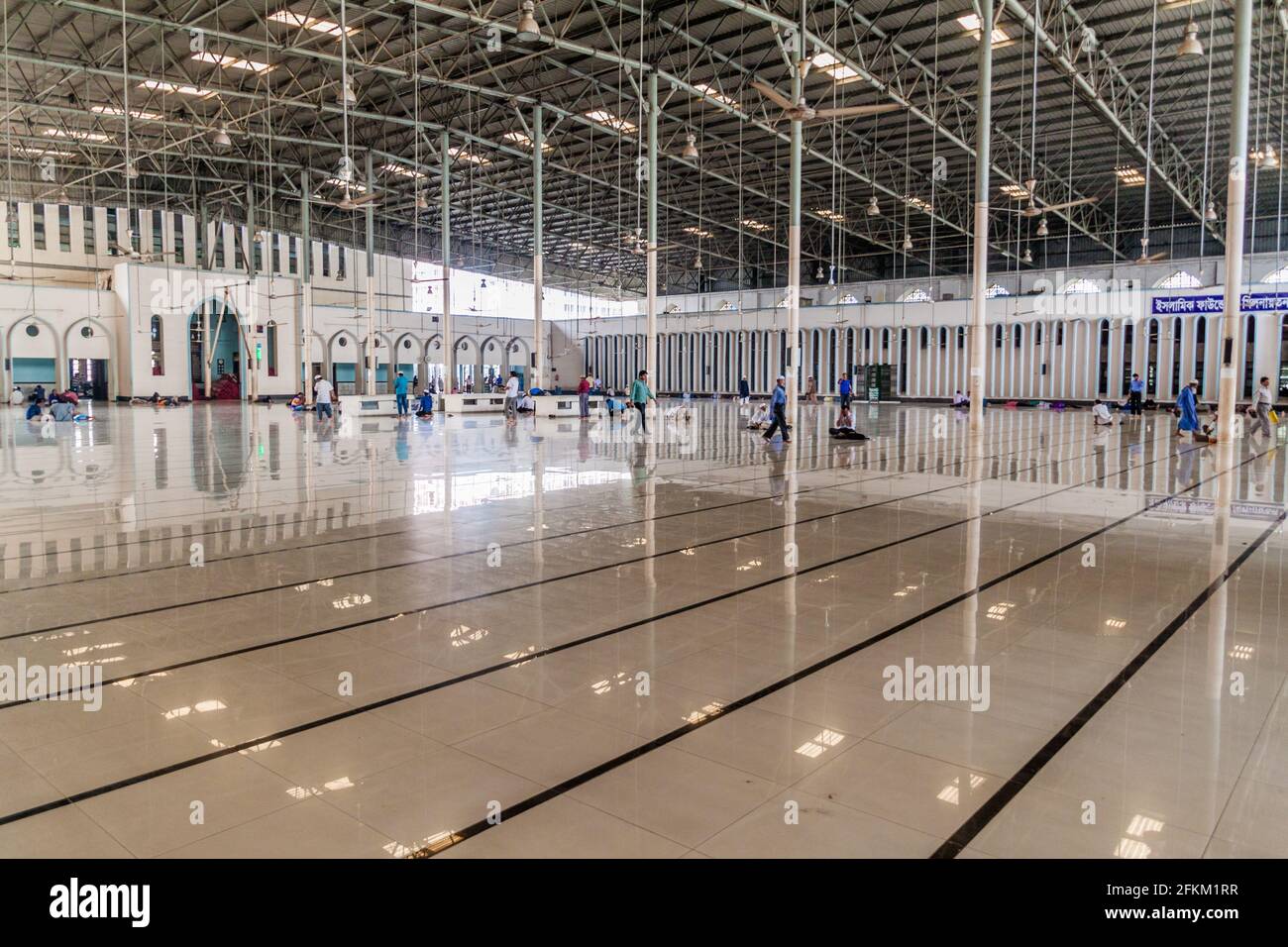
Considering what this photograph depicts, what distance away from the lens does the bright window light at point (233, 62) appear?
27386 mm

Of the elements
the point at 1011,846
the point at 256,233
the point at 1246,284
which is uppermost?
the point at 256,233

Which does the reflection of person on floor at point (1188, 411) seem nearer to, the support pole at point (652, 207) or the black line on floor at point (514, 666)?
the support pole at point (652, 207)

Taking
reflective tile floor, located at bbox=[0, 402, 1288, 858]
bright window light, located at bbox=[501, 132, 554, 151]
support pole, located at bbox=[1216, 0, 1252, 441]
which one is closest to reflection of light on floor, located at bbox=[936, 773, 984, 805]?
reflective tile floor, located at bbox=[0, 402, 1288, 858]

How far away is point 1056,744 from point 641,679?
1.95 m

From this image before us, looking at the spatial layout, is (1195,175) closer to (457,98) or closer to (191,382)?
(457,98)

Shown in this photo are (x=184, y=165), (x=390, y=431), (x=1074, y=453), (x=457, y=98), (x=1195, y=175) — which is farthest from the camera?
(x=184, y=165)

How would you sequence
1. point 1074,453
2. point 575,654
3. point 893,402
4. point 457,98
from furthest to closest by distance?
point 893,402, point 457,98, point 1074,453, point 575,654

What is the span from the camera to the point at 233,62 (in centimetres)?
2780

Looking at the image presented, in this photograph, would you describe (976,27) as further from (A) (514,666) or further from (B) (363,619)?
(A) (514,666)

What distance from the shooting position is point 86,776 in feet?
11.2

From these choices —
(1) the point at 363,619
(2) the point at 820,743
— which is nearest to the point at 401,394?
(1) the point at 363,619

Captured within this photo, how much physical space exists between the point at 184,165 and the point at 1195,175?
46.7 metres

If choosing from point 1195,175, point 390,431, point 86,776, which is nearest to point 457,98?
point 390,431

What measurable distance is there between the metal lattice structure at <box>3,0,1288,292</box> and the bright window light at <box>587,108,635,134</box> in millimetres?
108
